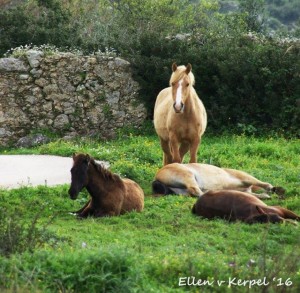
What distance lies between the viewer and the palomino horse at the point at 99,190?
38.4 feet

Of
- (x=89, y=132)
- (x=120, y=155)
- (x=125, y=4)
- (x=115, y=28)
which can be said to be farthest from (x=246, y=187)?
(x=125, y=4)

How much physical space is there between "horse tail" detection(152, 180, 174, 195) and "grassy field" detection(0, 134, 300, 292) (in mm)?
508

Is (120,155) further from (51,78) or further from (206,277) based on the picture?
(206,277)

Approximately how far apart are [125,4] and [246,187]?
2709 cm

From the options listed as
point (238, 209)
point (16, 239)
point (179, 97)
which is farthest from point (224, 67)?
point (16, 239)

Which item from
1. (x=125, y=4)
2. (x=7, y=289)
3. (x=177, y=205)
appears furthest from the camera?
(x=125, y=4)

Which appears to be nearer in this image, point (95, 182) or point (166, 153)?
point (95, 182)

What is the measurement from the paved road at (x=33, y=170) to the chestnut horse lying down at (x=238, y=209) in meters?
3.31

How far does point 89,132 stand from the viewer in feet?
74.2

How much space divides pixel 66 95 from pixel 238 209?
1223 centimetres

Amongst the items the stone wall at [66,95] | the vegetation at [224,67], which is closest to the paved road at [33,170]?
the stone wall at [66,95]

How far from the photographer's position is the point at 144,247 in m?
9.29

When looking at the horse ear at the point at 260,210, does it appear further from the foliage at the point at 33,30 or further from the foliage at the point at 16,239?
the foliage at the point at 33,30

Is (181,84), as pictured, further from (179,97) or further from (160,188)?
(160,188)
